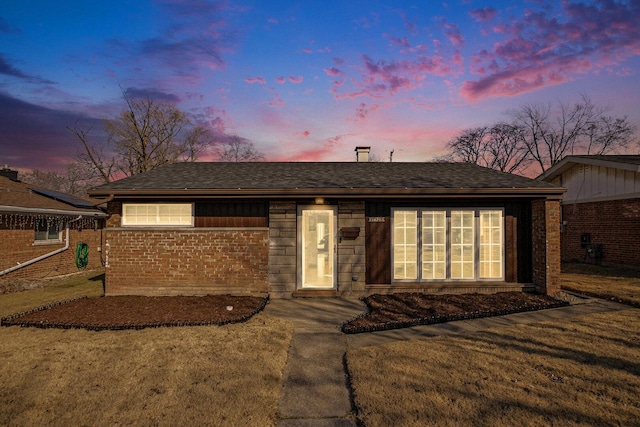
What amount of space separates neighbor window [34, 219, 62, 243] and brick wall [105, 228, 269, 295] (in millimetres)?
5569

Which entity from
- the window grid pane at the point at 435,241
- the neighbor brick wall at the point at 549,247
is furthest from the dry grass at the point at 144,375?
the neighbor brick wall at the point at 549,247

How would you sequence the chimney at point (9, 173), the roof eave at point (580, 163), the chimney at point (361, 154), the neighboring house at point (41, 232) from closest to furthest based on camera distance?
the neighboring house at point (41, 232)
the roof eave at point (580, 163)
the chimney at point (361, 154)
the chimney at point (9, 173)

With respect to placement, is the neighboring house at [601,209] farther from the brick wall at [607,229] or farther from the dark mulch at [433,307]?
the dark mulch at [433,307]

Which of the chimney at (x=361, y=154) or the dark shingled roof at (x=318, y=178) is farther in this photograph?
the chimney at (x=361, y=154)

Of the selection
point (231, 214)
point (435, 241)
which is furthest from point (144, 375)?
point (435, 241)

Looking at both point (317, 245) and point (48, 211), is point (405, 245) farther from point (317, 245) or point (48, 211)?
point (48, 211)

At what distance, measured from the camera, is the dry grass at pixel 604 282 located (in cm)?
841

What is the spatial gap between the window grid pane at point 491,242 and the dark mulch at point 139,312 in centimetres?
595

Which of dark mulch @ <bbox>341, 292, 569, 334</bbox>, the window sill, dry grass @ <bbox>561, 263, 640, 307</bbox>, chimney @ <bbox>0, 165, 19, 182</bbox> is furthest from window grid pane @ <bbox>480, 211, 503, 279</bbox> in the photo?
chimney @ <bbox>0, 165, 19, 182</bbox>

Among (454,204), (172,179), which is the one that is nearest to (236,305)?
(172,179)

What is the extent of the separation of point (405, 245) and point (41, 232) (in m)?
12.8

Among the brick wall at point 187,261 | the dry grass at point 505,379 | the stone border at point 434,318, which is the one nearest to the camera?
the dry grass at point 505,379

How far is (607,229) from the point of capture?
13.9 meters

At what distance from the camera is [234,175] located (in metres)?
10.2
